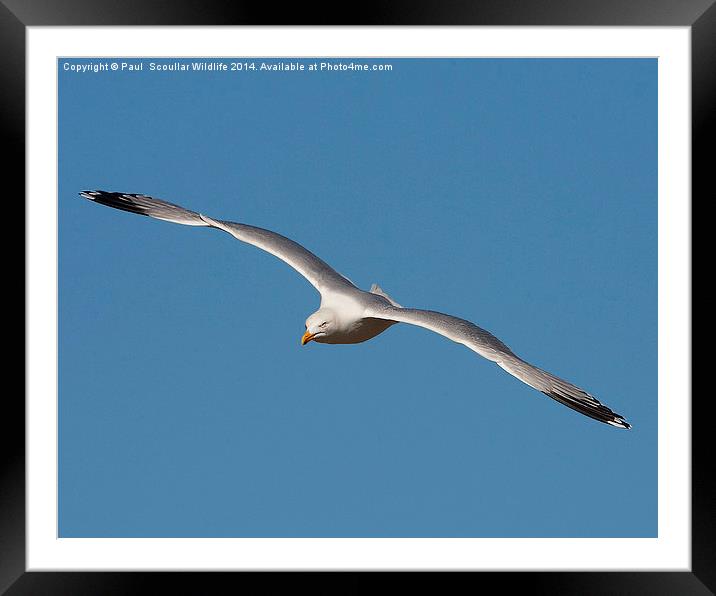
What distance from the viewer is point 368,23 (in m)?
4.46

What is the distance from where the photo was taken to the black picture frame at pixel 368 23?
4438 mm

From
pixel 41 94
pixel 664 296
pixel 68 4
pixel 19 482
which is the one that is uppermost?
pixel 68 4

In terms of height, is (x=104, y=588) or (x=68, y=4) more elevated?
(x=68, y=4)

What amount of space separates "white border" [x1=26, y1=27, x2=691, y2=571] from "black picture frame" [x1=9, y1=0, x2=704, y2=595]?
48 millimetres

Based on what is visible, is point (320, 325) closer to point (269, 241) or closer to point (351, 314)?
point (351, 314)

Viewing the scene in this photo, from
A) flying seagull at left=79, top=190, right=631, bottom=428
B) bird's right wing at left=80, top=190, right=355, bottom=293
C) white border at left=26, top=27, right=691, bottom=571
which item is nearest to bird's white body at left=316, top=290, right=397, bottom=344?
flying seagull at left=79, top=190, right=631, bottom=428

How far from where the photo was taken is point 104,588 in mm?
4551

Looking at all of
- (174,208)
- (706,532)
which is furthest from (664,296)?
(174,208)

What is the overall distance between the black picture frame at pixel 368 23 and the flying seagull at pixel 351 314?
1.99 ft

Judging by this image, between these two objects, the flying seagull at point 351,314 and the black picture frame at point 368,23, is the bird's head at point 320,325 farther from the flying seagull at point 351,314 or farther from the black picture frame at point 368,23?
the black picture frame at point 368,23

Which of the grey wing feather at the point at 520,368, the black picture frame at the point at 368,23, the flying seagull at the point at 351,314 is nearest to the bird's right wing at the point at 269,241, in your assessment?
the flying seagull at the point at 351,314

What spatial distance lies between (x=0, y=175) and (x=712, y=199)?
111 inches

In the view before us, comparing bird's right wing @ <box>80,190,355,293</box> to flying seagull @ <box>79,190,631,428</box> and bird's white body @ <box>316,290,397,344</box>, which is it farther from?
bird's white body @ <box>316,290,397,344</box>

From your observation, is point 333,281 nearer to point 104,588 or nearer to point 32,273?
point 32,273
